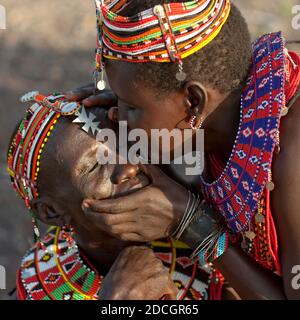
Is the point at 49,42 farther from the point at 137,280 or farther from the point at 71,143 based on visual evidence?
the point at 137,280

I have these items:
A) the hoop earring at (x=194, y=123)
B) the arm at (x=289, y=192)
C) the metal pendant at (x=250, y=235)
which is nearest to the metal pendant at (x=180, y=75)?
the hoop earring at (x=194, y=123)

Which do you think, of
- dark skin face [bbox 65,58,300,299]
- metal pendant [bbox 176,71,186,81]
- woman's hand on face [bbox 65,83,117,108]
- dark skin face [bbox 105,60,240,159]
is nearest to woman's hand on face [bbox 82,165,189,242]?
dark skin face [bbox 65,58,300,299]

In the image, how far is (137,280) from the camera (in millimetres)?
2826

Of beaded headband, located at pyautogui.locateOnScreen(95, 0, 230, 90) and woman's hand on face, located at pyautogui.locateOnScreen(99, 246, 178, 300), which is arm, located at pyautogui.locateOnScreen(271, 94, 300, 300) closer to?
beaded headband, located at pyautogui.locateOnScreen(95, 0, 230, 90)

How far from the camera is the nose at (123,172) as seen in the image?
2.74 metres

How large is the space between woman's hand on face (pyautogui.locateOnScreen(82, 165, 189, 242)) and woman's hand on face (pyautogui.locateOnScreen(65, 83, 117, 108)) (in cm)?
36

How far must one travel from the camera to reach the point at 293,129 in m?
2.46

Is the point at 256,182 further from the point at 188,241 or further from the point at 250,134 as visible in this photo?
the point at 188,241

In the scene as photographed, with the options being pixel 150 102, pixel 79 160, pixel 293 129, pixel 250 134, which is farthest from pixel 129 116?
pixel 293 129

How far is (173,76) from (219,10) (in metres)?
0.34

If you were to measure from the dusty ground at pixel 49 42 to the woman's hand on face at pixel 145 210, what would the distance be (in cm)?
270

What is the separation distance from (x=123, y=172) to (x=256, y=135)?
2.02 feet

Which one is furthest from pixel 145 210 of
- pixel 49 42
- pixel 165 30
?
pixel 49 42
